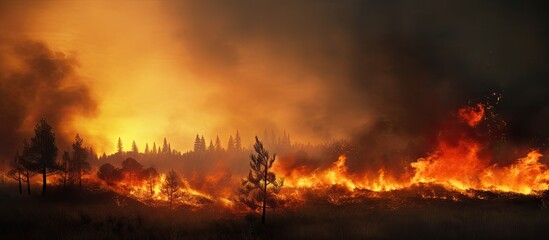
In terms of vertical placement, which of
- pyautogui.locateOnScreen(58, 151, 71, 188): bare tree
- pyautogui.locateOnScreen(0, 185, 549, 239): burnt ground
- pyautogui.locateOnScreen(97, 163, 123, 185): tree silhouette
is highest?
pyautogui.locateOnScreen(58, 151, 71, 188): bare tree

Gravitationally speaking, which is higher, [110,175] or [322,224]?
[110,175]

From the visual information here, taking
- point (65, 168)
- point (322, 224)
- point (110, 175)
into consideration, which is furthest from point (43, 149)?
point (322, 224)

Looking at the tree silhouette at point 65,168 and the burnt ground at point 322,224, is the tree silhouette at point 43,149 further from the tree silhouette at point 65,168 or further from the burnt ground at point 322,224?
the burnt ground at point 322,224

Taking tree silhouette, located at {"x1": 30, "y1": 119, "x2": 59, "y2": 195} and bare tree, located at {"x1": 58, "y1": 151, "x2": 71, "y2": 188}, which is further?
bare tree, located at {"x1": 58, "y1": 151, "x2": 71, "y2": 188}

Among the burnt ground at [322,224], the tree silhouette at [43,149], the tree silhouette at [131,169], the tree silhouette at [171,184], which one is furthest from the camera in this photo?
the tree silhouette at [131,169]

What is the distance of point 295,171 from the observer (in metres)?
87.0

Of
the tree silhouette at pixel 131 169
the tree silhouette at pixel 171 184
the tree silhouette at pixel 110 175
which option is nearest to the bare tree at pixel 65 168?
the tree silhouette at pixel 110 175

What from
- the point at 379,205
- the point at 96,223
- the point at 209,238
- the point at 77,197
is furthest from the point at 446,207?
the point at 77,197

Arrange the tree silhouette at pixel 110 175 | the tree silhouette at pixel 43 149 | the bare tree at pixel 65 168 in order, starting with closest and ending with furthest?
the tree silhouette at pixel 43 149 < the bare tree at pixel 65 168 < the tree silhouette at pixel 110 175

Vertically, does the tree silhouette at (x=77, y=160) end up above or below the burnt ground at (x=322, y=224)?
above

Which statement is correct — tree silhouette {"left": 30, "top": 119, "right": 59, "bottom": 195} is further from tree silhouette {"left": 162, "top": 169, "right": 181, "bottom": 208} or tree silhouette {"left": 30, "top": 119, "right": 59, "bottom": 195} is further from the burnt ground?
tree silhouette {"left": 162, "top": 169, "right": 181, "bottom": 208}

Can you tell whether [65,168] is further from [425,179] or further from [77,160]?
[425,179]

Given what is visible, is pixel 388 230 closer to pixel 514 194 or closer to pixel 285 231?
pixel 285 231

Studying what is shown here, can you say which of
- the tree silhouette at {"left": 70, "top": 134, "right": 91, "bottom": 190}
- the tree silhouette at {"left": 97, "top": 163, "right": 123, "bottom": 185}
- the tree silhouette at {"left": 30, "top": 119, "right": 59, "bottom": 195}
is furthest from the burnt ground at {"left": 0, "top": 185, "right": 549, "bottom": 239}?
the tree silhouette at {"left": 97, "top": 163, "right": 123, "bottom": 185}
